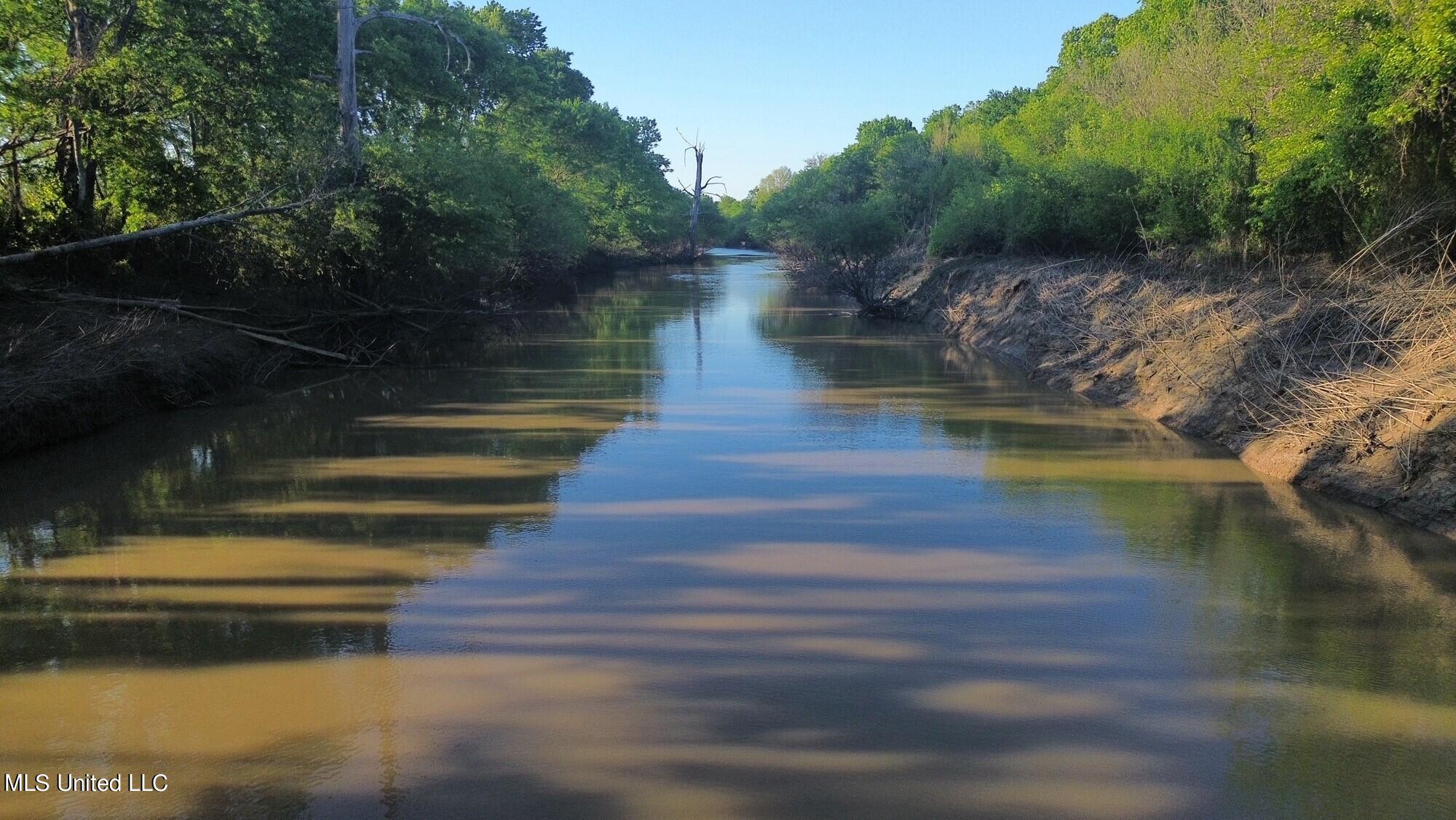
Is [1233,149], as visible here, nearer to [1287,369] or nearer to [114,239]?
[1287,369]

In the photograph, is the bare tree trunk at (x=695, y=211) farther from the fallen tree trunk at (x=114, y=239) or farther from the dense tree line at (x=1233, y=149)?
the fallen tree trunk at (x=114, y=239)

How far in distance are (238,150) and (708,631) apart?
16.4m

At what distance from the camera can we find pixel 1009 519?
10.3m

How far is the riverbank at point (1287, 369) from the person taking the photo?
10.1 metres

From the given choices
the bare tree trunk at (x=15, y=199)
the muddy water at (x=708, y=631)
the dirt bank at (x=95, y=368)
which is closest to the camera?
the muddy water at (x=708, y=631)

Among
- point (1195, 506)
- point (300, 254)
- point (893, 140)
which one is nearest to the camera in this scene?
point (1195, 506)

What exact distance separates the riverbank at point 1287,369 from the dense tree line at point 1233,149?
4.73 ft

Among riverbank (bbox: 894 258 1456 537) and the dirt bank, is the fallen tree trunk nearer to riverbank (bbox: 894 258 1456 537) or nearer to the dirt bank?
the dirt bank

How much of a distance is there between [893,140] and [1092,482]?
173 feet

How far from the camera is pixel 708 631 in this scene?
24.0 feet

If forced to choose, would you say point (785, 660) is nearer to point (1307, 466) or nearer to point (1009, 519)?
point (1009, 519)

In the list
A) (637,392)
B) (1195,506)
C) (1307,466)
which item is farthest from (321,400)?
(1307,466)

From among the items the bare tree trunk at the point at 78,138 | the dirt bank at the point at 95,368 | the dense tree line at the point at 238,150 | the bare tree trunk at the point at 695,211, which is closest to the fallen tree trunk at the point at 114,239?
the dense tree line at the point at 238,150

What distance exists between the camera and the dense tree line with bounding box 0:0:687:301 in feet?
50.7
